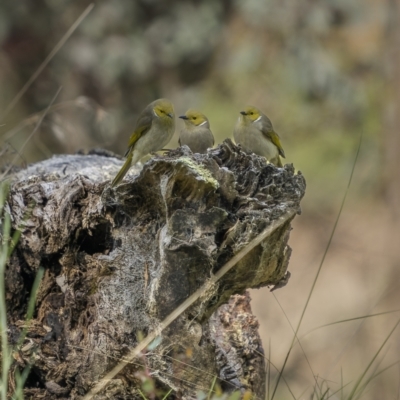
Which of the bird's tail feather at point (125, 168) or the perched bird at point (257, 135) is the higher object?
the perched bird at point (257, 135)

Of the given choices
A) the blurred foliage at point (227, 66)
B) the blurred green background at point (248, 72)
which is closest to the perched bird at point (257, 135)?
the blurred green background at point (248, 72)

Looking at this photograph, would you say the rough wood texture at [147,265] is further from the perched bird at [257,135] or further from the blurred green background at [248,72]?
the blurred green background at [248,72]

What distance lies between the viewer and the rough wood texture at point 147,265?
3.16 m

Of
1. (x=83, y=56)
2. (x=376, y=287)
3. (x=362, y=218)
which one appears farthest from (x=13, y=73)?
(x=376, y=287)

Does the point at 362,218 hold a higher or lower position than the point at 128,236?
lower

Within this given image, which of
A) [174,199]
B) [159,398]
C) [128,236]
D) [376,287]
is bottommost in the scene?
[376,287]

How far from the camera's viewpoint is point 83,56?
11.9 m

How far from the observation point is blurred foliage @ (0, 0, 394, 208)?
11758 millimetres

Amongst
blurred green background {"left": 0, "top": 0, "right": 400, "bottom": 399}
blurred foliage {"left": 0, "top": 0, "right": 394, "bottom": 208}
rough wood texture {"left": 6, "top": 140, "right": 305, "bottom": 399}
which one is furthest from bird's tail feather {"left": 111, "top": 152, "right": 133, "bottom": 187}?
blurred foliage {"left": 0, "top": 0, "right": 394, "bottom": 208}

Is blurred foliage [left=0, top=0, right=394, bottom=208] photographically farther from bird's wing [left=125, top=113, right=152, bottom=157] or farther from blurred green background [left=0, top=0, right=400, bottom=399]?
bird's wing [left=125, top=113, right=152, bottom=157]

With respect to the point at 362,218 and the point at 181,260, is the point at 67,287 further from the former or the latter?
the point at 362,218

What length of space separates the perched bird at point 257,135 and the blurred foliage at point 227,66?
630 centimetres

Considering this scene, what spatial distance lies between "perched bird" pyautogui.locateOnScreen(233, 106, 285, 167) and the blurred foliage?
630 cm

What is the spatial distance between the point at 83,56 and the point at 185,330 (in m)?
9.34
